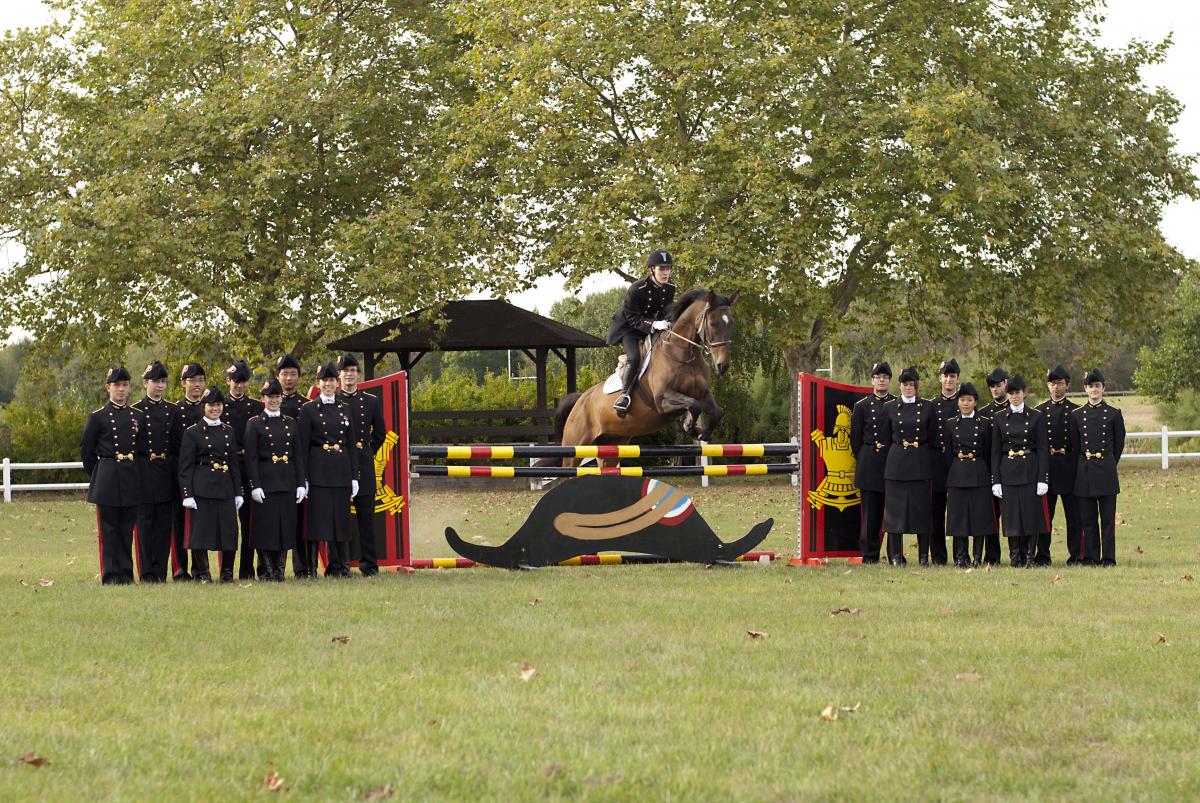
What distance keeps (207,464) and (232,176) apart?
57.4 ft

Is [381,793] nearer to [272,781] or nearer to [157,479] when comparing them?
[272,781]

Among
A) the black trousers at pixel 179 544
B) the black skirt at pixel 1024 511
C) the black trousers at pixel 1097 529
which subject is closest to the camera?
the black trousers at pixel 179 544

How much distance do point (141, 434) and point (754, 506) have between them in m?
12.2

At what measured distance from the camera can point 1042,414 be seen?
1201 cm

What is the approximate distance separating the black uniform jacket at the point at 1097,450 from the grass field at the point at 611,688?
3.82ft

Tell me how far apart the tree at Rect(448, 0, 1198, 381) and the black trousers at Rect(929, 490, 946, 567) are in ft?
41.2

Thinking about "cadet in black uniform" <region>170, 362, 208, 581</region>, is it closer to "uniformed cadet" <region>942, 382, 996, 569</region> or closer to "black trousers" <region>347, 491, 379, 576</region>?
"black trousers" <region>347, 491, 379, 576</region>

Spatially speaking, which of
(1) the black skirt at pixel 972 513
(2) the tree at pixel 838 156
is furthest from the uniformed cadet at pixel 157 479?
(2) the tree at pixel 838 156

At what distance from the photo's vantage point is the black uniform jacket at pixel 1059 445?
1206 centimetres

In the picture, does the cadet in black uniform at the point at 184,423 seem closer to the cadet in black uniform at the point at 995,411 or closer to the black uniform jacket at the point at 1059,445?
the cadet in black uniform at the point at 995,411

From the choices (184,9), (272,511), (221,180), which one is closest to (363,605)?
(272,511)

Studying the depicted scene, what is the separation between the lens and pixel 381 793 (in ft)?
15.4

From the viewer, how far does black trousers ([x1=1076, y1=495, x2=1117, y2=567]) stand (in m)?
11.9

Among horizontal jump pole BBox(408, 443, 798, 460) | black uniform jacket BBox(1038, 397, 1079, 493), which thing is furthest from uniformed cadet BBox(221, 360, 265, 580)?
black uniform jacket BBox(1038, 397, 1079, 493)
